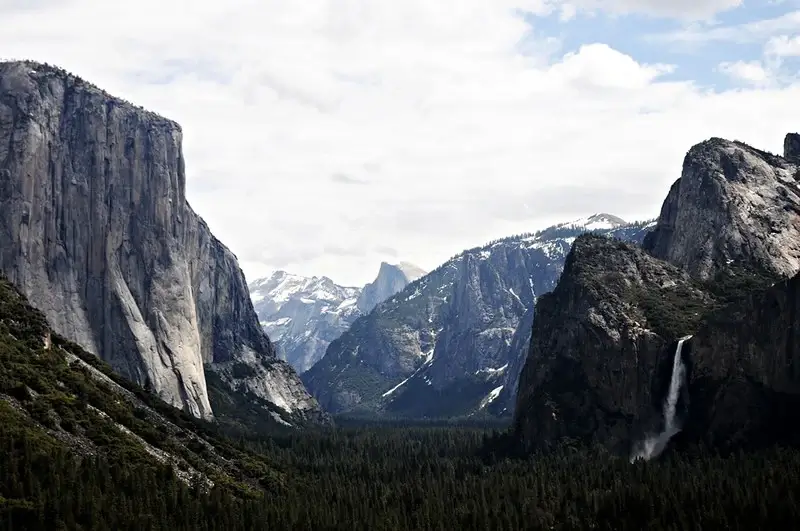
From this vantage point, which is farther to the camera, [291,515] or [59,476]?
[291,515]

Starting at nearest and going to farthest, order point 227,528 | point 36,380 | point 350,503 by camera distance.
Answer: point 227,528 < point 36,380 < point 350,503

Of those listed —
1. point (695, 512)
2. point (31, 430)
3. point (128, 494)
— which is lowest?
point (695, 512)

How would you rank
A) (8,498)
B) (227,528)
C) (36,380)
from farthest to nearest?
(36,380) < (227,528) < (8,498)

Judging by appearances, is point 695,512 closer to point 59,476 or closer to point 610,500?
point 610,500

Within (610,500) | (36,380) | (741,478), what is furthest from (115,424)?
(741,478)

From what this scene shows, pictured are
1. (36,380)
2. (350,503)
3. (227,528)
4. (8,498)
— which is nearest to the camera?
(8,498)

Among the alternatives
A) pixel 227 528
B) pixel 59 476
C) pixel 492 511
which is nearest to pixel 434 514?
pixel 492 511

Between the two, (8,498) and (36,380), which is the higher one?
(36,380)

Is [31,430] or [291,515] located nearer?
[31,430]

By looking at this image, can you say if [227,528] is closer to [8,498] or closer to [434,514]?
[8,498]
